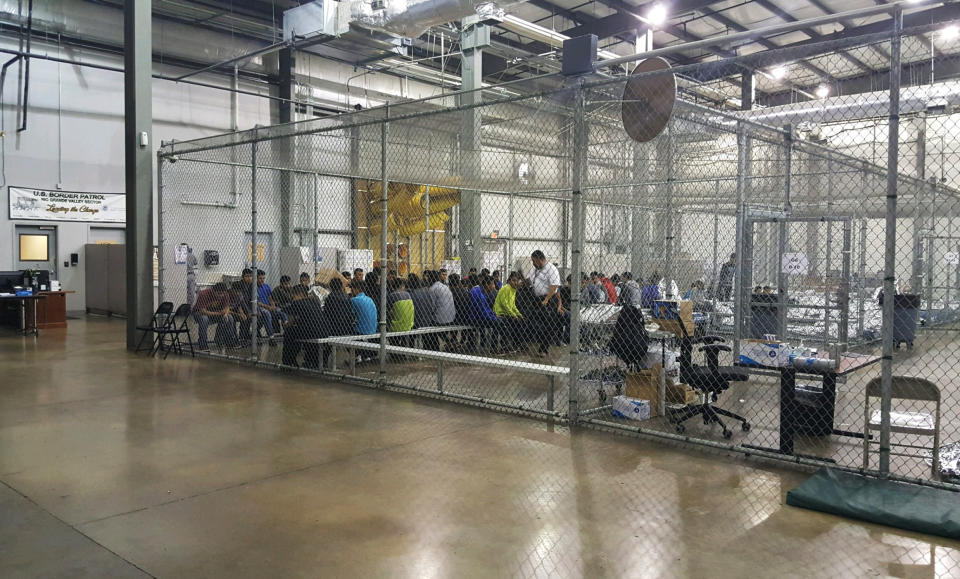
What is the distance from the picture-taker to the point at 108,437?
218 inches

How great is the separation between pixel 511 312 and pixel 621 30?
7.87m

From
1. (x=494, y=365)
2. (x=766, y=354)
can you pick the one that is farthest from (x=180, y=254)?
(x=766, y=354)

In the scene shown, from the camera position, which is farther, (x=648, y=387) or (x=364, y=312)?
(x=364, y=312)

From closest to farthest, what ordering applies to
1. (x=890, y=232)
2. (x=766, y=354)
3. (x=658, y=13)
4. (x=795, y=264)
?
(x=890, y=232) → (x=766, y=354) → (x=795, y=264) → (x=658, y=13)

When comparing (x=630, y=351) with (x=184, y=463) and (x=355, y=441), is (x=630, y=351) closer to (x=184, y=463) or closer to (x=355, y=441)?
(x=355, y=441)

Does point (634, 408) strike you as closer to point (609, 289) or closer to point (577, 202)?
point (577, 202)

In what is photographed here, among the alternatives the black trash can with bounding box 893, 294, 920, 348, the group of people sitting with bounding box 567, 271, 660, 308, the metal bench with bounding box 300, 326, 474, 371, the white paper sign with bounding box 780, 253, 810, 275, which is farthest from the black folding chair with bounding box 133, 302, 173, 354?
the black trash can with bounding box 893, 294, 920, 348

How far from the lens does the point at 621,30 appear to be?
49.2ft

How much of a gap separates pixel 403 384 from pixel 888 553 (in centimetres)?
507

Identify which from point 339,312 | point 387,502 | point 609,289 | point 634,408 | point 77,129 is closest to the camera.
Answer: point 387,502

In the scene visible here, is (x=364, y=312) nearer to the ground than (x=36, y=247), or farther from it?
nearer to the ground

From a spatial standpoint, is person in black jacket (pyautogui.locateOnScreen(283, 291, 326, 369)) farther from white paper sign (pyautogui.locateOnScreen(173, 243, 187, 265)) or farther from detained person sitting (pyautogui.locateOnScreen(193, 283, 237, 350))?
white paper sign (pyautogui.locateOnScreen(173, 243, 187, 265))

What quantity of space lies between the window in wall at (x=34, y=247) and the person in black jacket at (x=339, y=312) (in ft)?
32.0

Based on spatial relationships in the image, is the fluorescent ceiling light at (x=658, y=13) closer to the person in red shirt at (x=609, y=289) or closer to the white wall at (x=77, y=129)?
the person in red shirt at (x=609, y=289)
